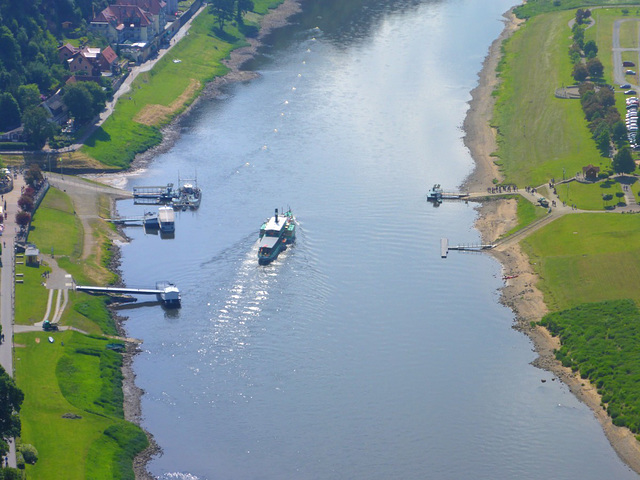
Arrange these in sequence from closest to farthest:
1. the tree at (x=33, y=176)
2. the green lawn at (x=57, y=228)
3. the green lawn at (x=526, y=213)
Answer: the green lawn at (x=57, y=228), the green lawn at (x=526, y=213), the tree at (x=33, y=176)

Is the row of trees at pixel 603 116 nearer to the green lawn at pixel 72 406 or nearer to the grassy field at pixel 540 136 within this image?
the grassy field at pixel 540 136

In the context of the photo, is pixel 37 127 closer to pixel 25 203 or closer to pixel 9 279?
pixel 25 203

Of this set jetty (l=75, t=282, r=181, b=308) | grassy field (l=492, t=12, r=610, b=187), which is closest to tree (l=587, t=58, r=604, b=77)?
grassy field (l=492, t=12, r=610, b=187)

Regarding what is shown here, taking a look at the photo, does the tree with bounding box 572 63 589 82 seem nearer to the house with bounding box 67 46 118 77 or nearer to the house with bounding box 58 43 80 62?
the house with bounding box 67 46 118 77

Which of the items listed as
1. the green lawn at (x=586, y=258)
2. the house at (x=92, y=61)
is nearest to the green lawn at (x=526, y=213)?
the green lawn at (x=586, y=258)

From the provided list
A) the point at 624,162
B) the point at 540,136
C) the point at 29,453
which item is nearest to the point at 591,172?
the point at 624,162

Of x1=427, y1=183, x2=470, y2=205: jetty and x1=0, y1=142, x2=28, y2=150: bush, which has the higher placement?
x1=0, y1=142, x2=28, y2=150: bush
